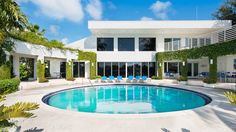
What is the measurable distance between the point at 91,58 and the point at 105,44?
2898 millimetres

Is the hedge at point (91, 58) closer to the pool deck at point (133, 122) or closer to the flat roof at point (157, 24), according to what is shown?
the flat roof at point (157, 24)

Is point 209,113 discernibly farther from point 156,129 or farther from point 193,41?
point 193,41

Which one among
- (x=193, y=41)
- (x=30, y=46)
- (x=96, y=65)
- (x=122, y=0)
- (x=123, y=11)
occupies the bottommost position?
(x=96, y=65)

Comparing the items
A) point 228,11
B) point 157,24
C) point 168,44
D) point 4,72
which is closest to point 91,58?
point 157,24

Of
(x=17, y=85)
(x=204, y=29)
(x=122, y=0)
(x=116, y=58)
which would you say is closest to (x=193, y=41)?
(x=204, y=29)

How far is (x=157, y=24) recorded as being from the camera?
2244 centimetres

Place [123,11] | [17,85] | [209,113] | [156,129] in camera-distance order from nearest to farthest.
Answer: [156,129], [209,113], [17,85], [123,11]

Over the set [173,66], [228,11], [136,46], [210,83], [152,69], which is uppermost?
[228,11]

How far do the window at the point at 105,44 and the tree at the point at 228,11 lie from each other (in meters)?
20.8

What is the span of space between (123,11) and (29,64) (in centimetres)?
1699

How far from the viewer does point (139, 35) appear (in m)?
25.1

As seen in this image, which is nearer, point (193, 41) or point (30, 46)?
point (30, 46)

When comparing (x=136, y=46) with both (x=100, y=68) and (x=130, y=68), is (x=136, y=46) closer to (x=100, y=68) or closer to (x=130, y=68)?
(x=130, y=68)

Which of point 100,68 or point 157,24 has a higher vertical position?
point 157,24
